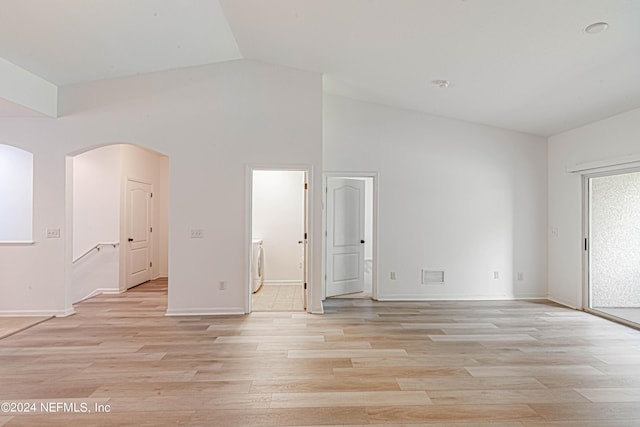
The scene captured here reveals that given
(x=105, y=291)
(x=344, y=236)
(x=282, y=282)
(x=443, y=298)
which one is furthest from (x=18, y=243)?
(x=443, y=298)

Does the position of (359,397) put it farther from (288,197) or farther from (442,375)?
(288,197)

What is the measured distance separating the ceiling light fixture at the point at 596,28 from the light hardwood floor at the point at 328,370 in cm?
291

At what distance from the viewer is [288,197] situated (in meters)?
6.84

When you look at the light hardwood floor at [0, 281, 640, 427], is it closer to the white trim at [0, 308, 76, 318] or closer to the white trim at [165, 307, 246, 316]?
the white trim at [165, 307, 246, 316]

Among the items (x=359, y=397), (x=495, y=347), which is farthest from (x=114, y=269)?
(x=495, y=347)

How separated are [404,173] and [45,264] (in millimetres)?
5370

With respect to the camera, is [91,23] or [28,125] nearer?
[91,23]

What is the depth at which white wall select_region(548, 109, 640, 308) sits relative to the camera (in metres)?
4.16

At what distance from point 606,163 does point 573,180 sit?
65 cm

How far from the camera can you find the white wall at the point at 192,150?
14.6ft

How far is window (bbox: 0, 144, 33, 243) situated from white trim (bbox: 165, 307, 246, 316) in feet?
10.9

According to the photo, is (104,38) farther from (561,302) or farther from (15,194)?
(561,302)

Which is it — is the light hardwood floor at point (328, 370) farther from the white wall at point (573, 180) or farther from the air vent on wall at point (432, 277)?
the air vent on wall at point (432, 277)

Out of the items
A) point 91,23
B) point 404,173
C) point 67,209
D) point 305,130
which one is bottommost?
point 67,209
